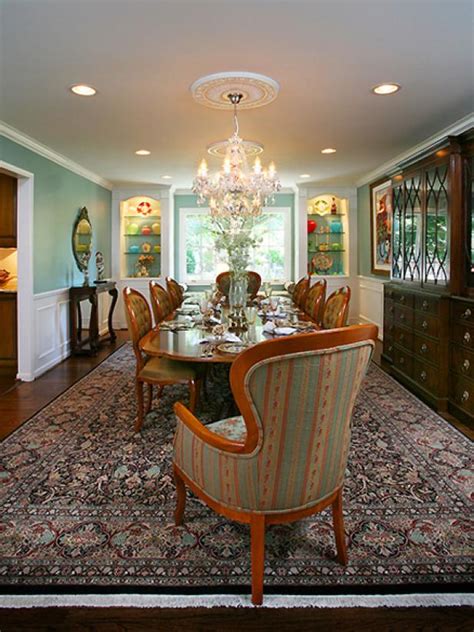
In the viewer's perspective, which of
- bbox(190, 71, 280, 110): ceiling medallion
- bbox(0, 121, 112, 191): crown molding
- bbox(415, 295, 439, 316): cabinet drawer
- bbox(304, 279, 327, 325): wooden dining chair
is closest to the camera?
bbox(190, 71, 280, 110): ceiling medallion

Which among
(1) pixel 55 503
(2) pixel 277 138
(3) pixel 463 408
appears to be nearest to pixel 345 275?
(2) pixel 277 138

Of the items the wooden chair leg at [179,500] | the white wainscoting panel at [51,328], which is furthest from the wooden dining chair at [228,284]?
the wooden chair leg at [179,500]

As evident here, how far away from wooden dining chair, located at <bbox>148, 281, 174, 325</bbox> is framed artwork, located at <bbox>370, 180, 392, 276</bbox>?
316 centimetres

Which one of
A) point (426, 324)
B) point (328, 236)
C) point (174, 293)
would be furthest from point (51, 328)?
point (328, 236)

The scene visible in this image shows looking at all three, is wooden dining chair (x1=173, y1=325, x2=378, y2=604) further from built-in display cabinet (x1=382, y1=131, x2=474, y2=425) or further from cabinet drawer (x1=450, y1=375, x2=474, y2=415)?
built-in display cabinet (x1=382, y1=131, x2=474, y2=425)

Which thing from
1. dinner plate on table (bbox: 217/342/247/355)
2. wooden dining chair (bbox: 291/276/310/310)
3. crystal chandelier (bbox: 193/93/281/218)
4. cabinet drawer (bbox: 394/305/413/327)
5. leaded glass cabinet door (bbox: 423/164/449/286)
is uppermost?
crystal chandelier (bbox: 193/93/281/218)

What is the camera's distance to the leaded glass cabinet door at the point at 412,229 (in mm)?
4480

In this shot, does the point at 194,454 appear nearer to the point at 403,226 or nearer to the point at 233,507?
the point at 233,507

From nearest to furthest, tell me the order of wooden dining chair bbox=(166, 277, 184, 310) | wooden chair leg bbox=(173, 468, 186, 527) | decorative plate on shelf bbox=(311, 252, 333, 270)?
wooden chair leg bbox=(173, 468, 186, 527) < wooden dining chair bbox=(166, 277, 184, 310) < decorative plate on shelf bbox=(311, 252, 333, 270)

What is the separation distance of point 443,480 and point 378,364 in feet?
9.41

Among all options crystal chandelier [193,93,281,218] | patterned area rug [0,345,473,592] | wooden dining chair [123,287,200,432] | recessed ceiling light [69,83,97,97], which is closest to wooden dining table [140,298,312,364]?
wooden dining chair [123,287,200,432]

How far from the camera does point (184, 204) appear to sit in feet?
A: 29.1

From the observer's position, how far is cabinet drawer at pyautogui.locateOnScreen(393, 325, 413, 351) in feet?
14.7

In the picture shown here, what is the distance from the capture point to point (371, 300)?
7.49 meters
